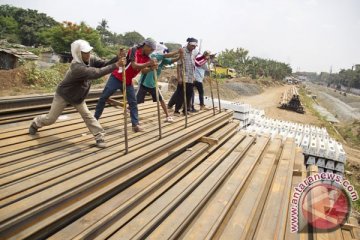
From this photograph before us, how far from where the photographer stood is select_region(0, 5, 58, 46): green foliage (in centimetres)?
5053

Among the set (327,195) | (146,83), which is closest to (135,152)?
(146,83)

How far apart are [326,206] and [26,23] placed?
64.0m

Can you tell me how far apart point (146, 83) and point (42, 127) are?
91.3 inches

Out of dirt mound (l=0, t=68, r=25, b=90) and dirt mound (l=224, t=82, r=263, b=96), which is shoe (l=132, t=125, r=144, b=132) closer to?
dirt mound (l=0, t=68, r=25, b=90)

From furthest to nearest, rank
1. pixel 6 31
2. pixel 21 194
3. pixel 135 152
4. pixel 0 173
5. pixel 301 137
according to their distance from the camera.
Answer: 1. pixel 6 31
2. pixel 301 137
3. pixel 135 152
4. pixel 0 173
5. pixel 21 194

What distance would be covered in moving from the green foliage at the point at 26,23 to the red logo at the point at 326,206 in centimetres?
5571

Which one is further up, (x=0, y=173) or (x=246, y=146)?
(x=0, y=173)

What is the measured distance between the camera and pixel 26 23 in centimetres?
5394

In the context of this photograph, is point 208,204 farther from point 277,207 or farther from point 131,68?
point 131,68

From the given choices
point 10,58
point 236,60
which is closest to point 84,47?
point 10,58

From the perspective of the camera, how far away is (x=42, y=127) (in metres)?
4.09

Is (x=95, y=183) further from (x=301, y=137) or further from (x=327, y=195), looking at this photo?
(x=301, y=137)

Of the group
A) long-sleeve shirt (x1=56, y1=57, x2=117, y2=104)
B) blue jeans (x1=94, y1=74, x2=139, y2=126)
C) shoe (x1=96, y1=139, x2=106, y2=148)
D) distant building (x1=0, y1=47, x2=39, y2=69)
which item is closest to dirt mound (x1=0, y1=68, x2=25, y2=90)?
distant building (x1=0, y1=47, x2=39, y2=69)

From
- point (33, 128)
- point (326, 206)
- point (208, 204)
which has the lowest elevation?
point (326, 206)
